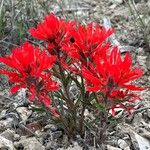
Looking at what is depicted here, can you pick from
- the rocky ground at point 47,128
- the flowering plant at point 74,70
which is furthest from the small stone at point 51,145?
the flowering plant at point 74,70

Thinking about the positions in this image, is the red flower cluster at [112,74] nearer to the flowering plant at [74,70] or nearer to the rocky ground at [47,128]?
the flowering plant at [74,70]

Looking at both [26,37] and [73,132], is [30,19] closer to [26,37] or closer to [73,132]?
[26,37]

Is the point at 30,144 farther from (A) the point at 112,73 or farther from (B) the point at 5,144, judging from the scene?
(A) the point at 112,73

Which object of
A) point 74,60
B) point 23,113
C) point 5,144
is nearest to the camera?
point 74,60

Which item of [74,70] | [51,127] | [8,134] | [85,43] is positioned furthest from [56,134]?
[85,43]

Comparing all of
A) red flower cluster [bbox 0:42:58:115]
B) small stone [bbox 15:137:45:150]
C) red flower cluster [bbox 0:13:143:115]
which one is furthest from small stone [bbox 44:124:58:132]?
red flower cluster [bbox 0:42:58:115]

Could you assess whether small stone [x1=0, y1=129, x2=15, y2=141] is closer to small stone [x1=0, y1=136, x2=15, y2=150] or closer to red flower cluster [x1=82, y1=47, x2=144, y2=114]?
small stone [x1=0, y1=136, x2=15, y2=150]

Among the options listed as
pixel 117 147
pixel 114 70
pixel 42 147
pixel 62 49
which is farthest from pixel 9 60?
pixel 117 147
